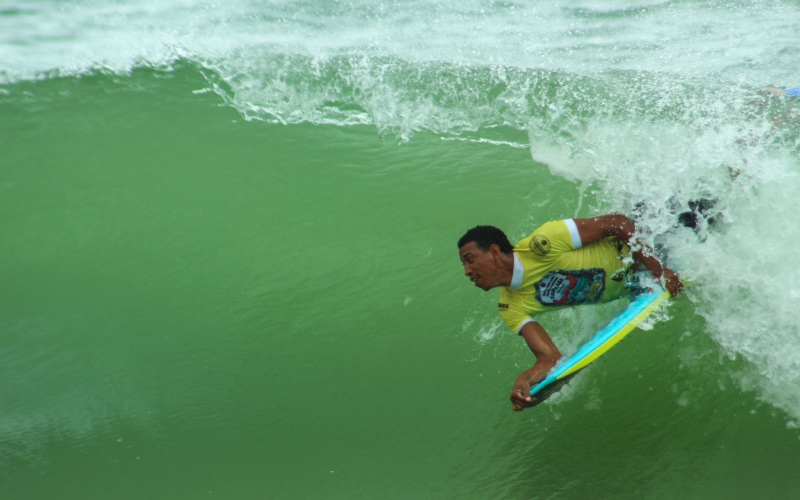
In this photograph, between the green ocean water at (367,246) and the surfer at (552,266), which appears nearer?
the surfer at (552,266)

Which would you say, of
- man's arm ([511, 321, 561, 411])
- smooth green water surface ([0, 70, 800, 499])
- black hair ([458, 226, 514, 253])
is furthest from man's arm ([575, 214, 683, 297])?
smooth green water surface ([0, 70, 800, 499])

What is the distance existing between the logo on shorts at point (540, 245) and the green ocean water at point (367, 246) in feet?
1.65

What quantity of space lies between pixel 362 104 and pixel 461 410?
227 cm

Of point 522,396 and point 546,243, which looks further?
point 546,243

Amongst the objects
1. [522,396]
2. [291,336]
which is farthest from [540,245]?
[291,336]

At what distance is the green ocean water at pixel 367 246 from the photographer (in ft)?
9.37

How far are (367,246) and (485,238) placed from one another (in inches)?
55.2

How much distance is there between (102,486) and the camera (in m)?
3.08

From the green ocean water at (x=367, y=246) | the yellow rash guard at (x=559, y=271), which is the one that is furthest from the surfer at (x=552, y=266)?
the green ocean water at (x=367, y=246)

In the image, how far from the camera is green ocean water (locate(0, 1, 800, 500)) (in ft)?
9.37

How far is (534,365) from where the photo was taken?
238 centimetres

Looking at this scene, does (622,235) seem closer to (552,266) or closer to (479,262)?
(552,266)

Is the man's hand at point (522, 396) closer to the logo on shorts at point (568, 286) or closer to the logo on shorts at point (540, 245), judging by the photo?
the logo on shorts at point (568, 286)

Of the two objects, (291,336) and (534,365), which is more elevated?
(534,365)
